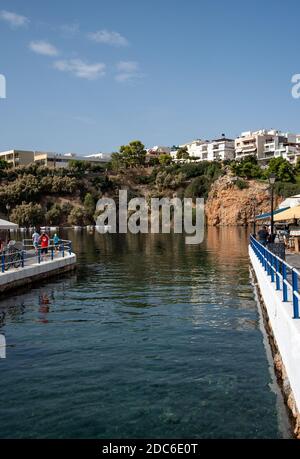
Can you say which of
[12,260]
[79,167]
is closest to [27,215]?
[79,167]

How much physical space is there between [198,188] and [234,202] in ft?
42.7

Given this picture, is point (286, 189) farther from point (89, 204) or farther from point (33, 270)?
point (33, 270)

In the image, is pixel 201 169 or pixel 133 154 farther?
pixel 133 154

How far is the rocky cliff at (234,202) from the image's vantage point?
10612 centimetres

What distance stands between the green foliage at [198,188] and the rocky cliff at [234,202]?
3975mm

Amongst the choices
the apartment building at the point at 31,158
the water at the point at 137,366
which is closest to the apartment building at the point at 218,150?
the apartment building at the point at 31,158

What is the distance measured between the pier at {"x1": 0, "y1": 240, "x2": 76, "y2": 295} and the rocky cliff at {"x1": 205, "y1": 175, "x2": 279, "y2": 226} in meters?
79.4

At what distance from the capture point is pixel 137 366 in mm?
11586

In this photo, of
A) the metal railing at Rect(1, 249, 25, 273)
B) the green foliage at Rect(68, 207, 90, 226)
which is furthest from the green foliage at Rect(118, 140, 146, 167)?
the metal railing at Rect(1, 249, 25, 273)

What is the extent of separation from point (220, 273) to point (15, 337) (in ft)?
53.8

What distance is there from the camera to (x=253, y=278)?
26.5m

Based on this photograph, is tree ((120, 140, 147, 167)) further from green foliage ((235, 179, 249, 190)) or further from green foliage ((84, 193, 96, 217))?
green foliage ((235, 179, 249, 190))

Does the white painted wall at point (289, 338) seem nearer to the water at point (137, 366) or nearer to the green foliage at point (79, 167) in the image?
the water at point (137, 366)
